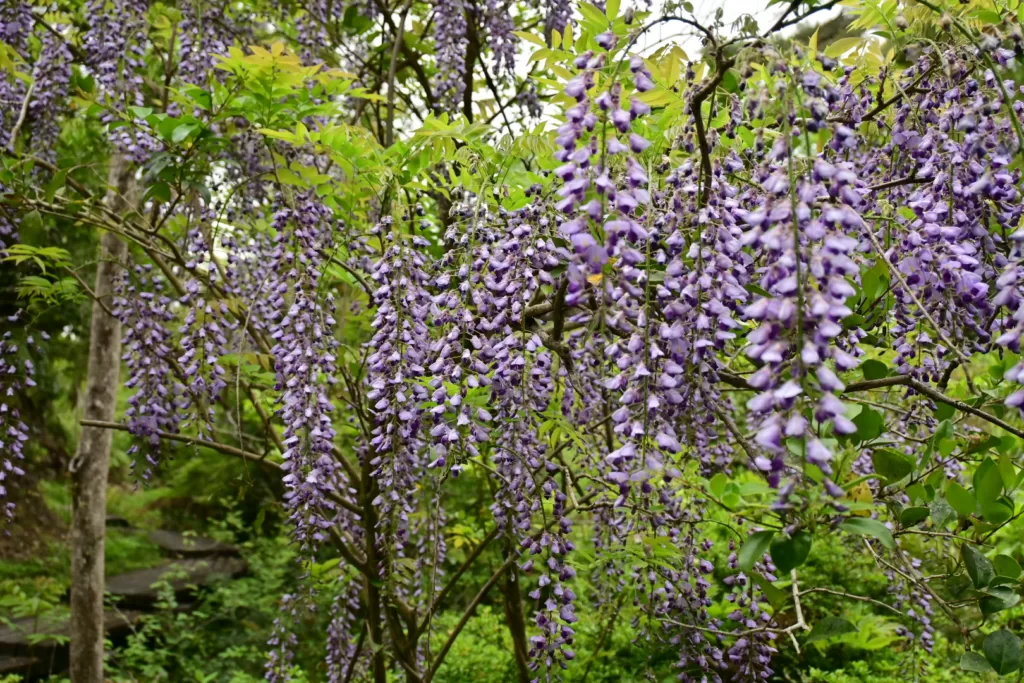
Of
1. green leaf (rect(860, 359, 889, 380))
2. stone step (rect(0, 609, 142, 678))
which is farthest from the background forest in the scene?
stone step (rect(0, 609, 142, 678))

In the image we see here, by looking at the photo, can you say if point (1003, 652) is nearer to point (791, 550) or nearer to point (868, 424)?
point (868, 424)

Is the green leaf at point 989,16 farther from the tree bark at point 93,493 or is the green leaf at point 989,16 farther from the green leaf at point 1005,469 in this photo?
the tree bark at point 93,493

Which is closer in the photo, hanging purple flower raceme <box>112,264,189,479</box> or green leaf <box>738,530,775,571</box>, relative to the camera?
green leaf <box>738,530,775,571</box>

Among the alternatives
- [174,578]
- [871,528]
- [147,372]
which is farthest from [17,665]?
[871,528]

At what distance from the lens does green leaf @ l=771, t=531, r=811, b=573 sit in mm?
1114

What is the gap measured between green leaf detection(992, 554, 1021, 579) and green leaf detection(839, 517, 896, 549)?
0.79 m

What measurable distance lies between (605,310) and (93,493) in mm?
4036

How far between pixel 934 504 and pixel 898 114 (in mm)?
1054

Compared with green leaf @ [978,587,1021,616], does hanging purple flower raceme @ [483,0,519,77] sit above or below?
above

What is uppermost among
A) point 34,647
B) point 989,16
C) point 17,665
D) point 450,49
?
point 450,49

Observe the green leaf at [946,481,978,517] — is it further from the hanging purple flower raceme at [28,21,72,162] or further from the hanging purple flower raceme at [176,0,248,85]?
the hanging purple flower raceme at [28,21,72,162]

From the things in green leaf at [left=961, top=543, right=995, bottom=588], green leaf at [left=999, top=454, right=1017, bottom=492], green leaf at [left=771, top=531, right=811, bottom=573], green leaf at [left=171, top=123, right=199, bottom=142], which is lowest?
green leaf at [left=961, top=543, right=995, bottom=588]

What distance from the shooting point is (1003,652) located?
1.64 meters

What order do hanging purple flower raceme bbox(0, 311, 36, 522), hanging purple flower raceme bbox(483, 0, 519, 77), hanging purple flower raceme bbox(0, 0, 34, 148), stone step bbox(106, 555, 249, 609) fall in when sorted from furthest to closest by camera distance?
stone step bbox(106, 555, 249, 609), hanging purple flower raceme bbox(483, 0, 519, 77), hanging purple flower raceme bbox(0, 0, 34, 148), hanging purple flower raceme bbox(0, 311, 36, 522)
